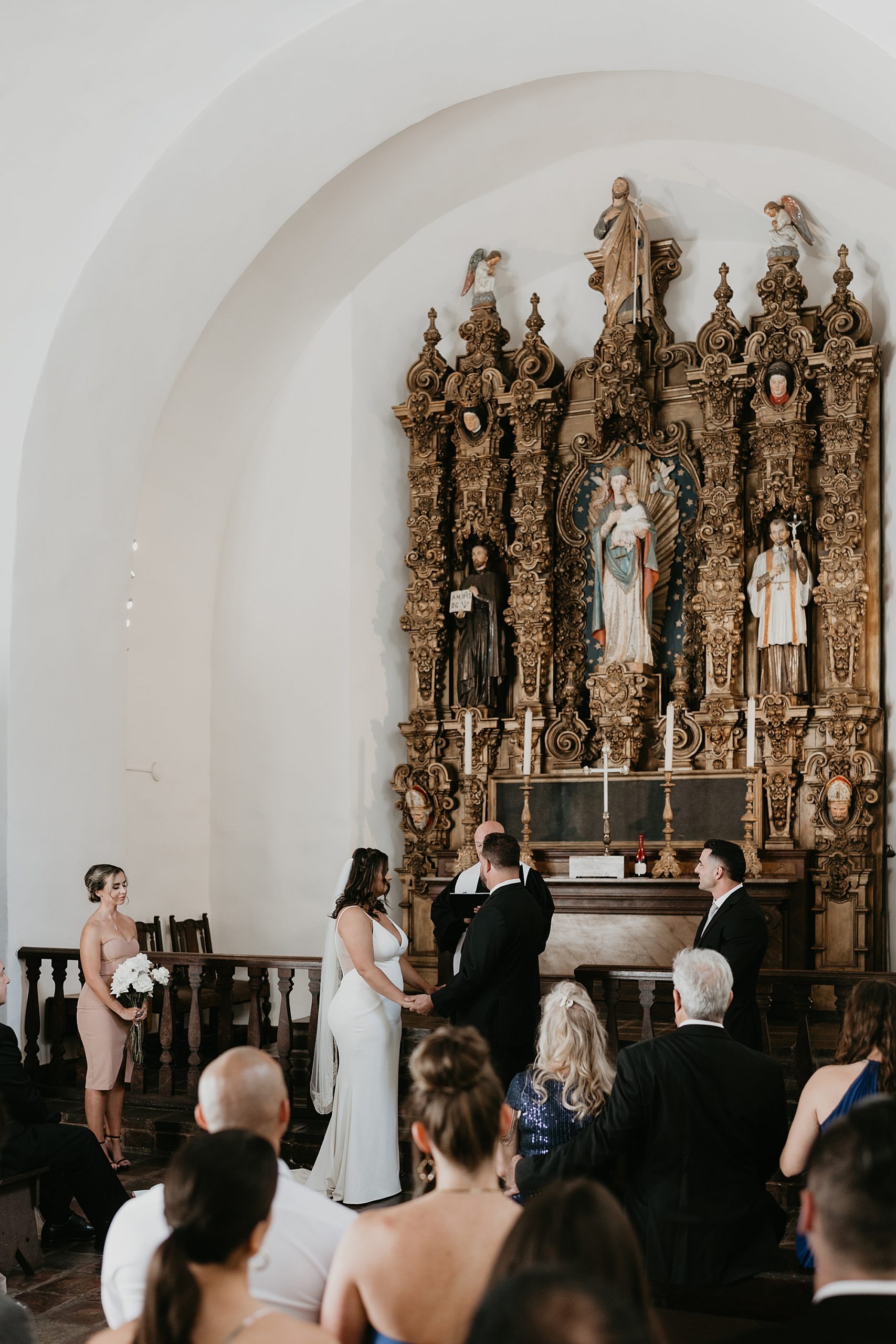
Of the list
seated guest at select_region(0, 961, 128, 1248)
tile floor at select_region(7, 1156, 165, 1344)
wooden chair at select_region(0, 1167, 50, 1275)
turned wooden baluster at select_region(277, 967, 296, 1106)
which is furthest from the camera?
turned wooden baluster at select_region(277, 967, 296, 1106)

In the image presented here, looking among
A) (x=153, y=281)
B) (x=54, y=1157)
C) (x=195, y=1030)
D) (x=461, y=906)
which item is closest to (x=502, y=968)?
(x=461, y=906)

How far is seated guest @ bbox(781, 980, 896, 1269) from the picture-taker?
3.62m

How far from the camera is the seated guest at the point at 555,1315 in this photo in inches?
52.4

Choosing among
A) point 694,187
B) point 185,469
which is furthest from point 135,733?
point 694,187

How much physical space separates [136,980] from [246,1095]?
4125mm

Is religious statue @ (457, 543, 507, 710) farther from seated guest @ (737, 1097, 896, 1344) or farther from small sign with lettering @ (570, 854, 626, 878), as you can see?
seated guest @ (737, 1097, 896, 1344)

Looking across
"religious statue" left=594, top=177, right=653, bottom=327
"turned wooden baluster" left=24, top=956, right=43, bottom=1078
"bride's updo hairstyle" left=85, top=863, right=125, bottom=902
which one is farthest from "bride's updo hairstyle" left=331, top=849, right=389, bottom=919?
"religious statue" left=594, top=177, right=653, bottom=327

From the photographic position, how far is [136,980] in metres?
6.52

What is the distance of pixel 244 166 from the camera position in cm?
861

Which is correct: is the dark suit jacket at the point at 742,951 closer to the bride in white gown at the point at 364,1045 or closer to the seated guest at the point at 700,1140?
the bride in white gown at the point at 364,1045

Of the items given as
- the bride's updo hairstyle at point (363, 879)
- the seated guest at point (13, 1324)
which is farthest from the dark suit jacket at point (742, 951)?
the seated guest at point (13, 1324)

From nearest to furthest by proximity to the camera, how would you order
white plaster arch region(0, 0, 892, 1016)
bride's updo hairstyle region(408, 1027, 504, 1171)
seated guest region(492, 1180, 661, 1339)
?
seated guest region(492, 1180, 661, 1339)
bride's updo hairstyle region(408, 1027, 504, 1171)
white plaster arch region(0, 0, 892, 1016)

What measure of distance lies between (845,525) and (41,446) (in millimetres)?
5906

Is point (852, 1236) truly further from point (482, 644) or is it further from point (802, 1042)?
point (482, 644)
